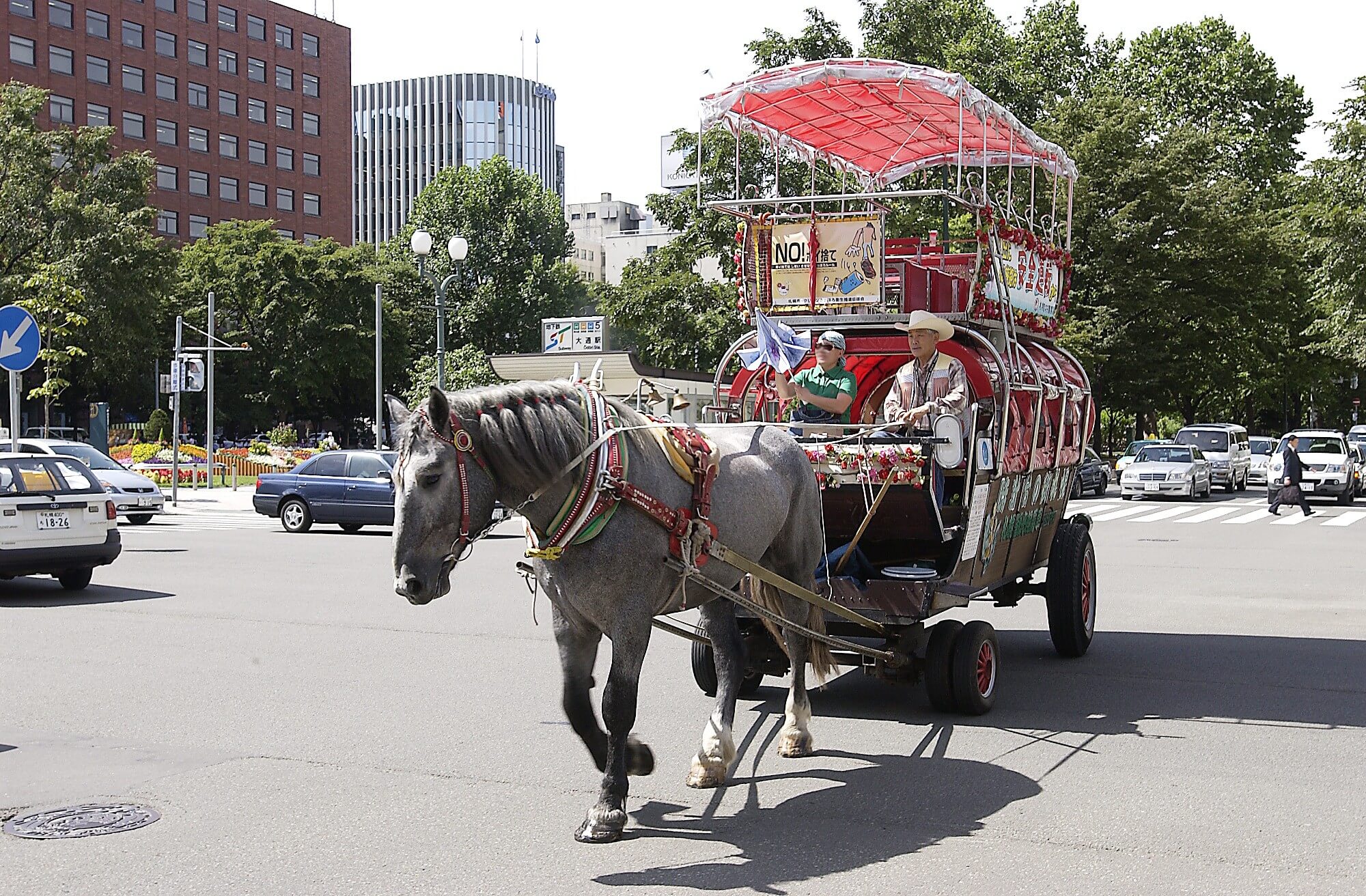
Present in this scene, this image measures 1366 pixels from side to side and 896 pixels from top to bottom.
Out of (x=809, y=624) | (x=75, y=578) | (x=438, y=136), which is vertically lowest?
(x=75, y=578)

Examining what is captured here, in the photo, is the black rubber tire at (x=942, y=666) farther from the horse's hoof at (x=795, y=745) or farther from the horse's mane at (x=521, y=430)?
the horse's mane at (x=521, y=430)

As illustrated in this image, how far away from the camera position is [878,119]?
431 inches

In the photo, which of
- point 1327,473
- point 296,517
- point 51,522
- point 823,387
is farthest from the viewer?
point 1327,473

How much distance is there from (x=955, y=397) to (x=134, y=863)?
5.29 meters

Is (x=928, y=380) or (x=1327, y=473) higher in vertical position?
(x=928, y=380)

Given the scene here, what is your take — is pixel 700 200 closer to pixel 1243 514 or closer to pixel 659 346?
pixel 1243 514

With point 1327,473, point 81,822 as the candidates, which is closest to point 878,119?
point 81,822

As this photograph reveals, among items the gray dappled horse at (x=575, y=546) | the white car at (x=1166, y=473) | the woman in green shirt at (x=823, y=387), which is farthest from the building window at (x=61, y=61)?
the gray dappled horse at (x=575, y=546)

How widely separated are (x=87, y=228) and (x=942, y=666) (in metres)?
55.0

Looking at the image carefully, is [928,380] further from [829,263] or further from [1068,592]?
[1068,592]

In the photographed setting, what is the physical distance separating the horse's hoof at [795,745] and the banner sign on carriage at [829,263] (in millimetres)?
3525

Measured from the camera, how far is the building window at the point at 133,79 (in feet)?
268

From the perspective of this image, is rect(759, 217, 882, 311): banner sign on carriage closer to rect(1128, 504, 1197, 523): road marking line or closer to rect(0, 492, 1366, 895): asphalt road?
rect(0, 492, 1366, 895): asphalt road

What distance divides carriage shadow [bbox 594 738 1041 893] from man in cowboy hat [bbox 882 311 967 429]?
2.30 metres
